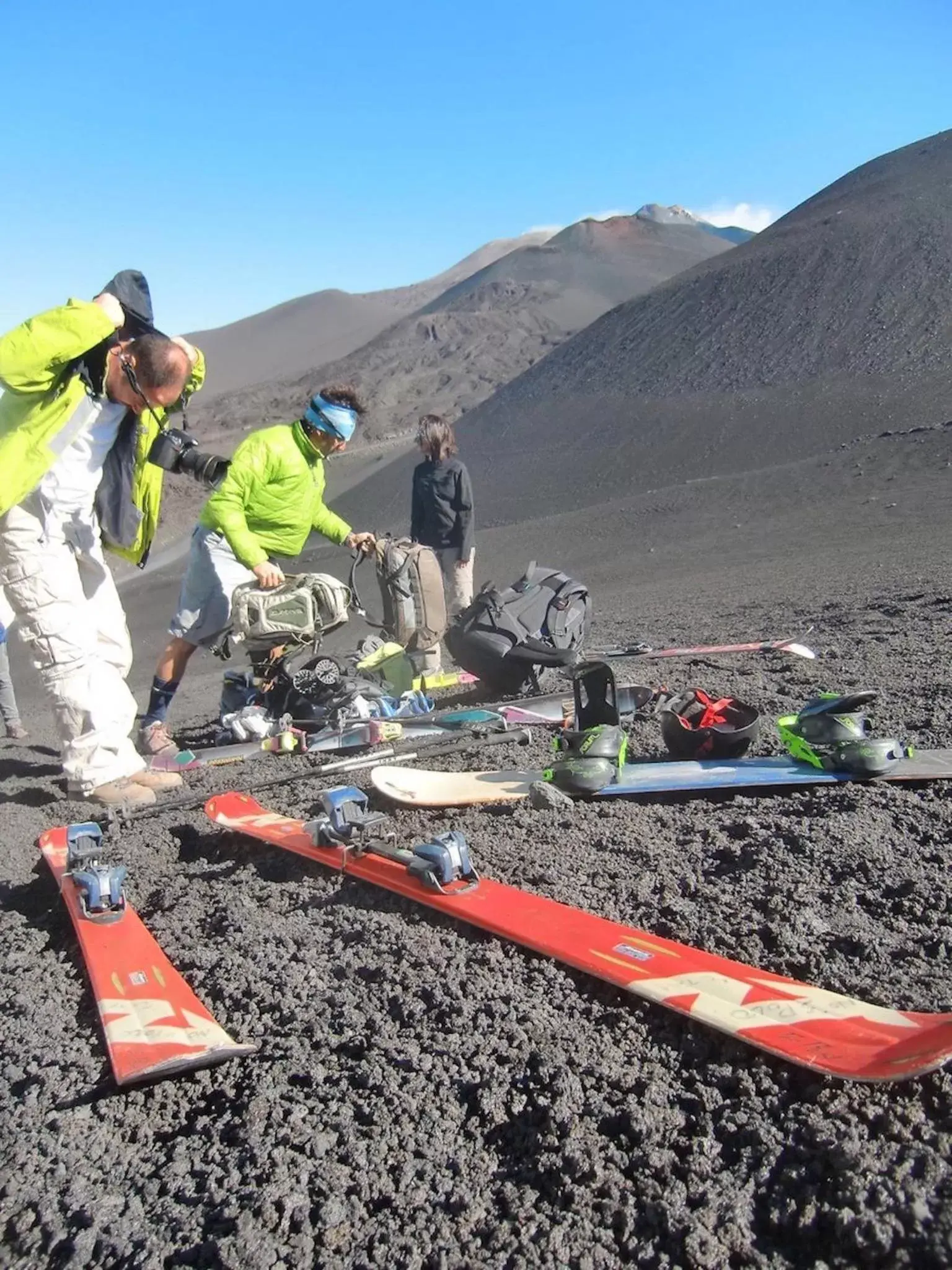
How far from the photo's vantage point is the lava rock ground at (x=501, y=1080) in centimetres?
146

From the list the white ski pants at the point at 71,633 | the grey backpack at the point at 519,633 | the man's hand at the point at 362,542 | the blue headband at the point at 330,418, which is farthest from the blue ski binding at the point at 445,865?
the man's hand at the point at 362,542

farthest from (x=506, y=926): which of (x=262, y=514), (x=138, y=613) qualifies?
(x=138, y=613)

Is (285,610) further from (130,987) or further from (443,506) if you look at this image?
(130,987)

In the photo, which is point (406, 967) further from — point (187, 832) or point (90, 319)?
point (90, 319)

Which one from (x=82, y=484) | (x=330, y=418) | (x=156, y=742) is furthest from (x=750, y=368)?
(x=82, y=484)

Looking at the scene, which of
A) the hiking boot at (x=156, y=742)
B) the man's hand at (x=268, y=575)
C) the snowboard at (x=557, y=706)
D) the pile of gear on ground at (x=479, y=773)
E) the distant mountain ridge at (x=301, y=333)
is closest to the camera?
the pile of gear on ground at (x=479, y=773)

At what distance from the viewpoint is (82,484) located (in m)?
4.05

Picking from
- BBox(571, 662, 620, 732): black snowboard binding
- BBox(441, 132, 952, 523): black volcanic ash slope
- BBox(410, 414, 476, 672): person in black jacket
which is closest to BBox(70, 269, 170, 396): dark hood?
BBox(571, 662, 620, 732): black snowboard binding

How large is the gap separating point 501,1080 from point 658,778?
173 cm

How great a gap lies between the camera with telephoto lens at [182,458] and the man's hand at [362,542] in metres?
1.14

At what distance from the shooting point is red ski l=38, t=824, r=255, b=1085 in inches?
76.2

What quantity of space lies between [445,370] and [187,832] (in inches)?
1821

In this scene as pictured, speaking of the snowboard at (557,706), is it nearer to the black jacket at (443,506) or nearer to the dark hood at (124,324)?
the dark hood at (124,324)

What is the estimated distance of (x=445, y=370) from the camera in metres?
47.9
